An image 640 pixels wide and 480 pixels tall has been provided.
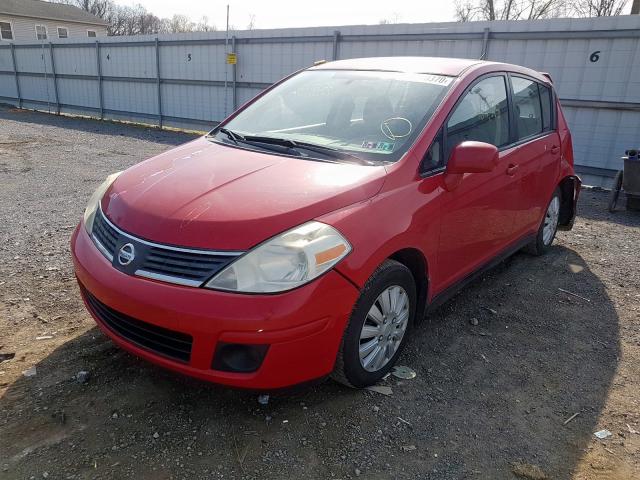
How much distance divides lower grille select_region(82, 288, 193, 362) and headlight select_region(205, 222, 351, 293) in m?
0.31

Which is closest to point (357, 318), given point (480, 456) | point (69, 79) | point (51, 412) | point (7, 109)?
point (480, 456)

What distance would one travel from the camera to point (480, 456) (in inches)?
91.0

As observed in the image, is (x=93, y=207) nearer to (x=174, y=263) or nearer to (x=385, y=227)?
(x=174, y=263)

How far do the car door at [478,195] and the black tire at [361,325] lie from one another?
0.50 meters

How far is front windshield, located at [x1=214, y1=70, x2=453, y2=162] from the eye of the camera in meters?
2.91

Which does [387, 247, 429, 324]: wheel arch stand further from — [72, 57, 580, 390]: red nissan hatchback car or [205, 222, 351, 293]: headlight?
[205, 222, 351, 293]: headlight

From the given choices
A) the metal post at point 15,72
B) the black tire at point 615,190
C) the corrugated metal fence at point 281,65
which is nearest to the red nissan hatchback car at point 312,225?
the black tire at point 615,190

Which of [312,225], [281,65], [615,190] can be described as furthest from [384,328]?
[281,65]

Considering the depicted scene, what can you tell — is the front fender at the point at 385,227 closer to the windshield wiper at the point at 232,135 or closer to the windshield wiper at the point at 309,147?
the windshield wiper at the point at 309,147

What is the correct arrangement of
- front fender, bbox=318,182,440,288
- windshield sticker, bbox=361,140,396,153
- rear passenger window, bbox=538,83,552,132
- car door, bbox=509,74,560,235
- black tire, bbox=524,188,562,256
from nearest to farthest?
front fender, bbox=318,182,440,288 < windshield sticker, bbox=361,140,396,153 < car door, bbox=509,74,560,235 < rear passenger window, bbox=538,83,552,132 < black tire, bbox=524,188,562,256

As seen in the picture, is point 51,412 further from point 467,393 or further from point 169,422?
point 467,393

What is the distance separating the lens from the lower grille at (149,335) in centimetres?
217

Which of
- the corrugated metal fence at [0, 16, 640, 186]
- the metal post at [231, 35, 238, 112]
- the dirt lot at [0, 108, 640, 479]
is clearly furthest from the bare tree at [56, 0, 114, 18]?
the dirt lot at [0, 108, 640, 479]

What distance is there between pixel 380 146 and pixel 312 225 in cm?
88
